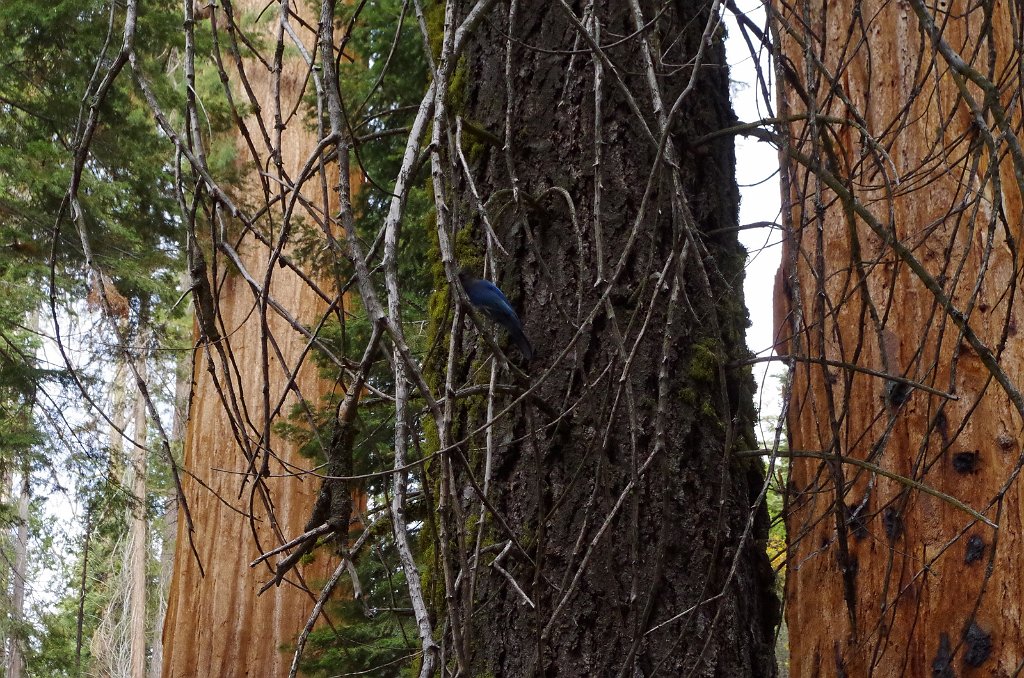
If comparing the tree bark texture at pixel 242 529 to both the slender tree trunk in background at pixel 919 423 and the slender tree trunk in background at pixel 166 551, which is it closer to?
the slender tree trunk in background at pixel 919 423

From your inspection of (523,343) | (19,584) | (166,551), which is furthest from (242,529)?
(19,584)

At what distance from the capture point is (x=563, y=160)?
75.4 inches

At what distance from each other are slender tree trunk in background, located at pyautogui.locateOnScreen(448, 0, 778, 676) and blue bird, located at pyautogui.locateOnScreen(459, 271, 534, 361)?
0.03m

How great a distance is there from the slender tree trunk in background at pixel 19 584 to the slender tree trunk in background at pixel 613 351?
4.84m

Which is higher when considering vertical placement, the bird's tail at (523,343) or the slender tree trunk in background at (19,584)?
the bird's tail at (523,343)

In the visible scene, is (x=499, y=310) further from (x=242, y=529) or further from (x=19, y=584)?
(x=19, y=584)

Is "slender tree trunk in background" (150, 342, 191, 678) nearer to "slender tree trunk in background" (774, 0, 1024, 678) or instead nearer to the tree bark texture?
the tree bark texture

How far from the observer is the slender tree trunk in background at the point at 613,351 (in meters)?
1.61

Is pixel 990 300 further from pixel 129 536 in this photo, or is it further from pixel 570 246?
pixel 129 536

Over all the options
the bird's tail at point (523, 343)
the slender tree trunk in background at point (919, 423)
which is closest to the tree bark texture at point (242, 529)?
the slender tree trunk in background at point (919, 423)

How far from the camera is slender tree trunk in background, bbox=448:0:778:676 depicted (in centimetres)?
161

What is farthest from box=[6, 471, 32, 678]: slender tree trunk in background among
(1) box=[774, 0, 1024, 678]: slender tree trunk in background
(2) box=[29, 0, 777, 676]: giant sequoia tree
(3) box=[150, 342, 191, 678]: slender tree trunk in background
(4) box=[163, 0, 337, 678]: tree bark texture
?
(2) box=[29, 0, 777, 676]: giant sequoia tree

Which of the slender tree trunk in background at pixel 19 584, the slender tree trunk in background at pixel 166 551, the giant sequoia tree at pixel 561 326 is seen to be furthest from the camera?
the slender tree trunk in background at pixel 166 551

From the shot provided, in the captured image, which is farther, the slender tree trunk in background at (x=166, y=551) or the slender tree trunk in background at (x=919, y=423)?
the slender tree trunk in background at (x=166, y=551)
